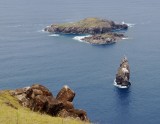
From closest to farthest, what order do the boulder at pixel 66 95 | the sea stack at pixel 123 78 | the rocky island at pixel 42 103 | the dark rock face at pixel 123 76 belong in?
the rocky island at pixel 42 103, the boulder at pixel 66 95, the sea stack at pixel 123 78, the dark rock face at pixel 123 76

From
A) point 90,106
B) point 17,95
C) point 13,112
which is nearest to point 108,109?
point 90,106

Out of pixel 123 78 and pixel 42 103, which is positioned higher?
pixel 42 103

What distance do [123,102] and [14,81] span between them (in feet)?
169

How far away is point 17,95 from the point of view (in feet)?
145

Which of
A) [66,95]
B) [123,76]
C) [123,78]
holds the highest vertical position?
[66,95]

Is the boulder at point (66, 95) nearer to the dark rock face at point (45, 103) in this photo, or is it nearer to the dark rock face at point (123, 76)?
the dark rock face at point (45, 103)

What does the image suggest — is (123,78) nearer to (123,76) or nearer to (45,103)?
(123,76)

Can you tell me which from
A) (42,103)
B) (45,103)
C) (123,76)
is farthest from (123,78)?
(42,103)

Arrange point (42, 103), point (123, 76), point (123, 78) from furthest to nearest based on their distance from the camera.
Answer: point (123, 76) → point (123, 78) → point (42, 103)

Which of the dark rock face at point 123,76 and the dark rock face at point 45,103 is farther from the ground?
the dark rock face at point 45,103

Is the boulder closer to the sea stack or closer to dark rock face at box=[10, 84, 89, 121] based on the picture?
dark rock face at box=[10, 84, 89, 121]

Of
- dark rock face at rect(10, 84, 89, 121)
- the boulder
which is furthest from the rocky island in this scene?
the boulder

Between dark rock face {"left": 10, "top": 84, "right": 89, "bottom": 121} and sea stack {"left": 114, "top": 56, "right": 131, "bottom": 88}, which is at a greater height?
dark rock face {"left": 10, "top": 84, "right": 89, "bottom": 121}

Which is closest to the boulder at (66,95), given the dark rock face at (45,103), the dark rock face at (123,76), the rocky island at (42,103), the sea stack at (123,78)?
the rocky island at (42,103)
